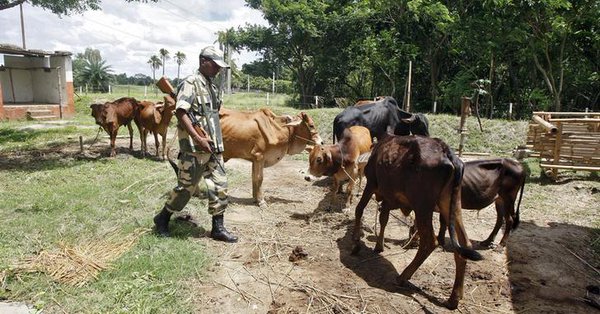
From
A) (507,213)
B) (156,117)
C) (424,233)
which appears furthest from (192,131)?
(156,117)

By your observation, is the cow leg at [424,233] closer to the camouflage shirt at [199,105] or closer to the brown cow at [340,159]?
the brown cow at [340,159]

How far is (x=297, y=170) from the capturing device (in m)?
9.71

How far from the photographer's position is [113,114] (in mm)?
10367

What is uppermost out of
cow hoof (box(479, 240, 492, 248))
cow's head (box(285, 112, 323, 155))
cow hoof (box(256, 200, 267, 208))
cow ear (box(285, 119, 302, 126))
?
cow ear (box(285, 119, 302, 126))

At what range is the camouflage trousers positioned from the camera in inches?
188

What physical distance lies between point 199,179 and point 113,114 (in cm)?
672

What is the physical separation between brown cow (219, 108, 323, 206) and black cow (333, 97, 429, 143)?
148 cm

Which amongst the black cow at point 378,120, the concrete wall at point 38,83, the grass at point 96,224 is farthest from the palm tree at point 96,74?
the black cow at point 378,120

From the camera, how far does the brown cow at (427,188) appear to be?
380 cm

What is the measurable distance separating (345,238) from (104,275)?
292 centimetres

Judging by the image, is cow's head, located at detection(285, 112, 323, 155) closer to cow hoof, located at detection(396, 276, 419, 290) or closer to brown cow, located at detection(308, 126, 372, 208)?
brown cow, located at detection(308, 126, 372, 208)

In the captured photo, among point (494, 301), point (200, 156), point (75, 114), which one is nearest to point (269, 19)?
point (75, 114)

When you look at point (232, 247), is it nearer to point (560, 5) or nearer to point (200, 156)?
point (200, 156)

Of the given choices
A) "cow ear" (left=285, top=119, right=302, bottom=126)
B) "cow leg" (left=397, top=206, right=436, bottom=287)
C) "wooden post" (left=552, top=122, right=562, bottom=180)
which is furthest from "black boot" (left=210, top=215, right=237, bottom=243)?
"wooden post" (left=552, top=122, right=562, bottom=180)
